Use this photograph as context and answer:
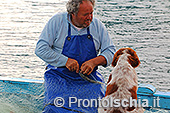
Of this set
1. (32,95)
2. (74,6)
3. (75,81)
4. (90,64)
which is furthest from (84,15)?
(32,95)

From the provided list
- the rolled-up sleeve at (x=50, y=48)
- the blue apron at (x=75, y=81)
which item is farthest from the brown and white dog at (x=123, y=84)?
the rolled-up sleeve at (x=50, y=48)

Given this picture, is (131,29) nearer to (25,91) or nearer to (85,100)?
(25,91)

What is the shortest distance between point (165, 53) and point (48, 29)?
3.58 meters

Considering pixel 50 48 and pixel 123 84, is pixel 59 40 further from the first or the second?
pixel 123 84

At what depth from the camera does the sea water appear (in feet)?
15.8

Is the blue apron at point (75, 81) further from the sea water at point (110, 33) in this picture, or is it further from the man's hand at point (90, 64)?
Result: the sea water at point (110, 33)

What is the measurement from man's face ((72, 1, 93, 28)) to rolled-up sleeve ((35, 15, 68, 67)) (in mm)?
234

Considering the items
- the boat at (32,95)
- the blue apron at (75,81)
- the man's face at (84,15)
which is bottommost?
the boat at (32,95)

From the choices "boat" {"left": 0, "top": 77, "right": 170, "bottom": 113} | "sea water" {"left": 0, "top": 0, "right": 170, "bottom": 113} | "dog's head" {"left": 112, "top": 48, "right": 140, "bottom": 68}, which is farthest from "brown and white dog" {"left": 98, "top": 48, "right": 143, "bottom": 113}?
"sea water" {"left": 0, "top": 0, "right": 170, "bottom": 113}

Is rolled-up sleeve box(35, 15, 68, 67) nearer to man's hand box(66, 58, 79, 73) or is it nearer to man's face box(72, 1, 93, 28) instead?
man's hand box(66, 58, 79, 73)

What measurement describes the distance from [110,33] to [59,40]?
4.30 m

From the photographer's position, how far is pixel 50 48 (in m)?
2.56

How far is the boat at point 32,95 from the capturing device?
322 cm

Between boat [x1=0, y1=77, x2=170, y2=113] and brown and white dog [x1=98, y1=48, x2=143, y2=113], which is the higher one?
brown and white dog [x1=98, y1=48, x2=143, y2=113]
